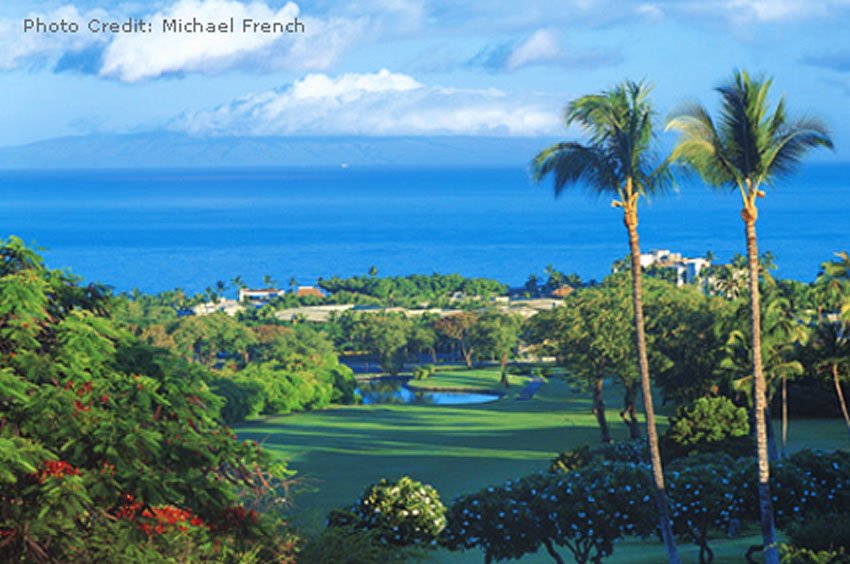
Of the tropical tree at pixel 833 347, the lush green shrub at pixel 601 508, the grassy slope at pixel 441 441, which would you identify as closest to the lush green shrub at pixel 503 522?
the lush green shrub at pixel 601 508

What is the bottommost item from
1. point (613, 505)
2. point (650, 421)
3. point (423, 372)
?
point (423, 372)

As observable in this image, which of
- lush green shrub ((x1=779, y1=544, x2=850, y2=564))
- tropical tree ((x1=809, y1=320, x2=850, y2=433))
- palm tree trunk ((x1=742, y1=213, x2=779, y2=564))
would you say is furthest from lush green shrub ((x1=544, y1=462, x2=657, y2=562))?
tropical tree ((x1=809, y1=320, x2=850, y2=433))

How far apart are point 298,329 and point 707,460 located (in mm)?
73106

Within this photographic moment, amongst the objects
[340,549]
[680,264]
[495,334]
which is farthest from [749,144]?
[680,264]

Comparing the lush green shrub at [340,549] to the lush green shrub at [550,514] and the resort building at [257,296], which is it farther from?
the resort building at [257,296]

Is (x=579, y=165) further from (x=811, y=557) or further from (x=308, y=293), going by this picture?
(x=308, y=293)

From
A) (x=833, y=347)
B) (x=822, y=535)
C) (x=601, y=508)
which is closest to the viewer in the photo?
(x=822, y=535)

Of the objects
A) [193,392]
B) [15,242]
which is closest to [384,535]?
[193,392]

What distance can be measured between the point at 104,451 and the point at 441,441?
44.8m

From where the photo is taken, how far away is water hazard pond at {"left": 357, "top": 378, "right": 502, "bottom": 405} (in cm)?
8612

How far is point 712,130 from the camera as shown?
67.4 feet

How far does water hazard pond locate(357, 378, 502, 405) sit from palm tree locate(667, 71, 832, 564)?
6344cm

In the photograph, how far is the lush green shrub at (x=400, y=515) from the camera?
24656 mm

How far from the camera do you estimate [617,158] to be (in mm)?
21938
